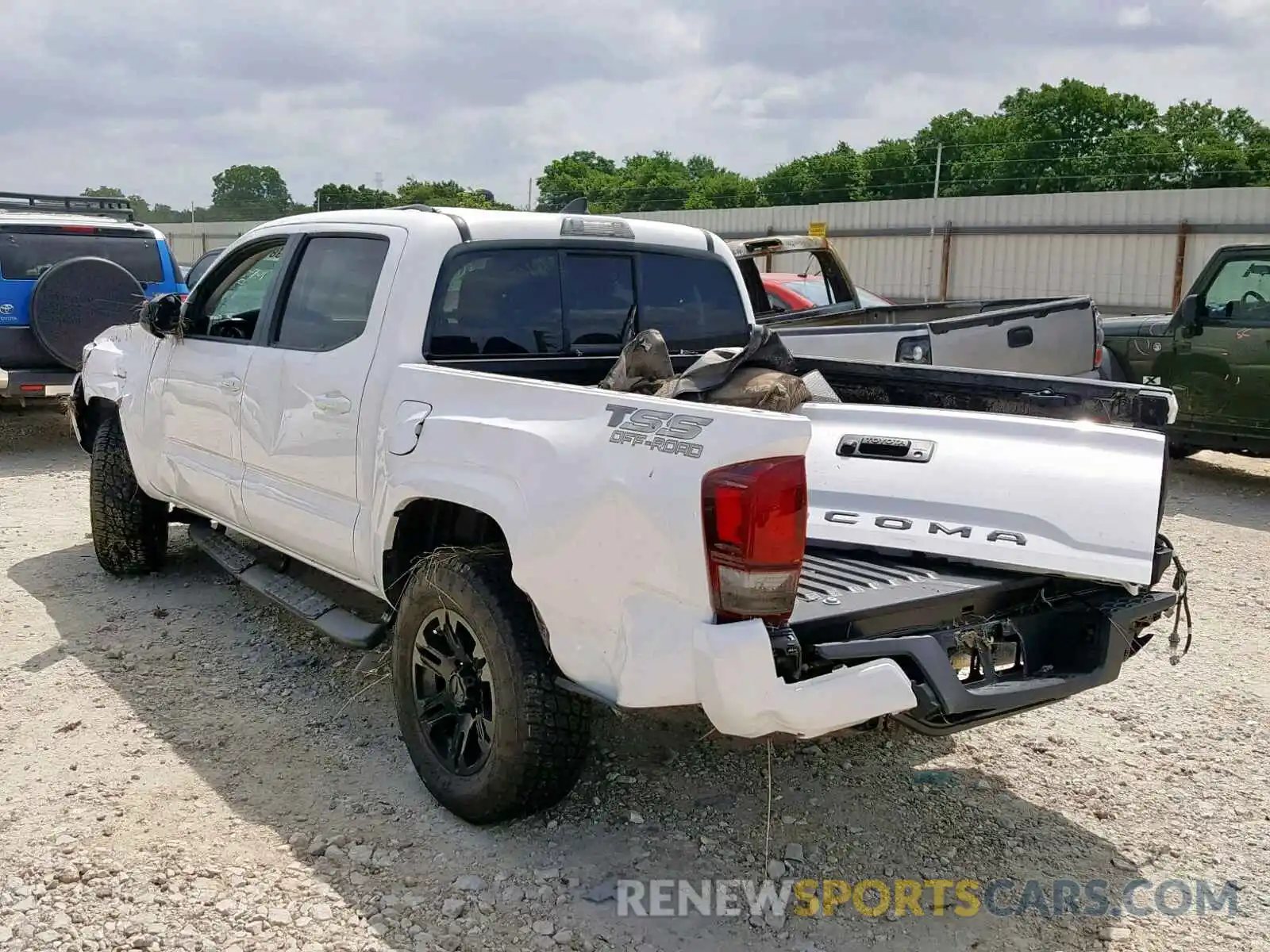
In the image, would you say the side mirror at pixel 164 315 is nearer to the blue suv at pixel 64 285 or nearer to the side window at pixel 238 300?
the side window at pixel 238 300

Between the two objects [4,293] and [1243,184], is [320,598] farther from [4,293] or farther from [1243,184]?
[1243,184]

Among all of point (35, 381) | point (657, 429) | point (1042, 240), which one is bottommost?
point (35, 381)

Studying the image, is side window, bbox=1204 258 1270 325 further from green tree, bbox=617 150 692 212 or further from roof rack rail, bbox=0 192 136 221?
green tree, bbox=617 150 692 212

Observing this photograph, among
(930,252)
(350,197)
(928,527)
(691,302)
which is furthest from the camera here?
(350,197)

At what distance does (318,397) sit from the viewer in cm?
421

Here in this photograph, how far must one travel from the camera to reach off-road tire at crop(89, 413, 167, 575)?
6.01 m

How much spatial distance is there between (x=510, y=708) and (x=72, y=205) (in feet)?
37.9

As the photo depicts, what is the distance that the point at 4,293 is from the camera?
970 centimetres

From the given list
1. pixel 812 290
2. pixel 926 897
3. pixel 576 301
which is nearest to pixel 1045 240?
pixel 812 290

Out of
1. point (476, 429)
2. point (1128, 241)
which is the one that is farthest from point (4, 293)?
point (1128, 241)

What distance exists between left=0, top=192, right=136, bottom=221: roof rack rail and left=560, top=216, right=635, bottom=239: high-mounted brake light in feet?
30.3

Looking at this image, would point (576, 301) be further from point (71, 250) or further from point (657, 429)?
point (71, 250)

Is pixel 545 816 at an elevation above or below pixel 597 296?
below

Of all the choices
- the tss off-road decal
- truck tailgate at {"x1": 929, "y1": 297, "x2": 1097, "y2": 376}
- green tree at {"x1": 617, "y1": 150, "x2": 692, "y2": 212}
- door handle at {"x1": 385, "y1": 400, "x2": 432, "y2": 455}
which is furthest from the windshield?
green tree at {"x1": 617, "y1": 150, "x2": 692, "y2": 212}
